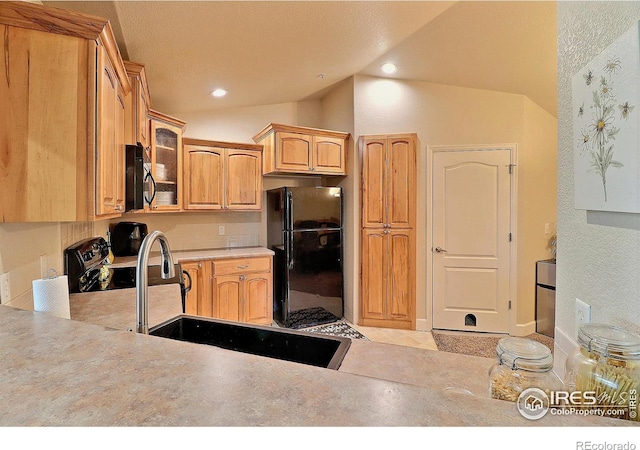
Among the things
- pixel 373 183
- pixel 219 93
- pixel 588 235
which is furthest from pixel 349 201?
pixel 588 235

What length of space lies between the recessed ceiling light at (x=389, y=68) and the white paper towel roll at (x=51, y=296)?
3279mm

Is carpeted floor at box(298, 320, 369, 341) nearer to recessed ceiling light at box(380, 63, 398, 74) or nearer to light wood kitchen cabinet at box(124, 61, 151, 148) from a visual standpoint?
light wood kitchen cabinet at box(124, 61, 151, 148)

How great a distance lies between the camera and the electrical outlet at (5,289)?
116 centimetres

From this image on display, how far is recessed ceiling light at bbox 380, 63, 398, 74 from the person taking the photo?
341 centimetres

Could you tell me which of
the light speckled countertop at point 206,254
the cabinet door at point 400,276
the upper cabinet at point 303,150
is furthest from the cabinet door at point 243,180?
the cabinet door at point 400,276

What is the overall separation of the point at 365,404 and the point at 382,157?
3430mm

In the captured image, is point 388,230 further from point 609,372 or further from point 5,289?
point 5,289

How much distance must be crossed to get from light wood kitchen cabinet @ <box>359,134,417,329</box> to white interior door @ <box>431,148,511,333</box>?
0.94ft

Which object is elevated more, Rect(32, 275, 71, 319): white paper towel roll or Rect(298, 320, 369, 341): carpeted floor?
Rect(32, 275, 71, 319): white paper towel roll

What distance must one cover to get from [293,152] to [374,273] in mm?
1615

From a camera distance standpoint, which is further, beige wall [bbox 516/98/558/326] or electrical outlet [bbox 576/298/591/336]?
beige wall [bbox 516/98/558/326]

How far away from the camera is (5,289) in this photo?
3.89ft

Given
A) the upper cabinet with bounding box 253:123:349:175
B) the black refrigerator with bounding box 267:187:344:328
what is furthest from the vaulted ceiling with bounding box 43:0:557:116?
the black refrigerator with bounding box 267:187:344:328

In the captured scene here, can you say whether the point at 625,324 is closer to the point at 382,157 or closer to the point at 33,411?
the point at 33,411
